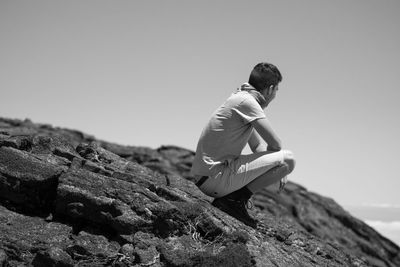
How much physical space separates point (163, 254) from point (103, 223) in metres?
1.64

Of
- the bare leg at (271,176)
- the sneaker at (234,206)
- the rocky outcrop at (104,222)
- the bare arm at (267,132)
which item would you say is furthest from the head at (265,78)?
the rocky outcrop at (104,222)

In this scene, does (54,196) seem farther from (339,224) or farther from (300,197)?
(300,197)

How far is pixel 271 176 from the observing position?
1152 cm

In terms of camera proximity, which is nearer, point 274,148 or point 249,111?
point 249,111

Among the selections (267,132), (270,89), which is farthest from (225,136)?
(270,89)

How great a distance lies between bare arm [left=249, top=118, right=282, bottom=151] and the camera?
11141 millimetres

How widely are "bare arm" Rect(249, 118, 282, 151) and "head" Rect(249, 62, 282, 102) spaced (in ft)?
3.04

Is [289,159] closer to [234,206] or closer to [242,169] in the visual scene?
[242,169]

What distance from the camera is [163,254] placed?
960cm

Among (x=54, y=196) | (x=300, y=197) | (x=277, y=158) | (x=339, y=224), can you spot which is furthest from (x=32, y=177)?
(x=300, y=197)

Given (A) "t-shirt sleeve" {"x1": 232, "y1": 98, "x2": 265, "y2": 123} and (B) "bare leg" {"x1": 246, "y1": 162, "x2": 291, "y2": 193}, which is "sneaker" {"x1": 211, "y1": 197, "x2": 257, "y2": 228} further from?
(A) "t-shirt sleeve" {"x1": 232, "y1": 98, "x2": 265, "y2": 123}

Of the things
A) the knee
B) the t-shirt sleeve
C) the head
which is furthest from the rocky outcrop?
the head

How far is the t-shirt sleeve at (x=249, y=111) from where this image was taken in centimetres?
1117

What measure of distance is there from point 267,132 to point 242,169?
43.6 inches
